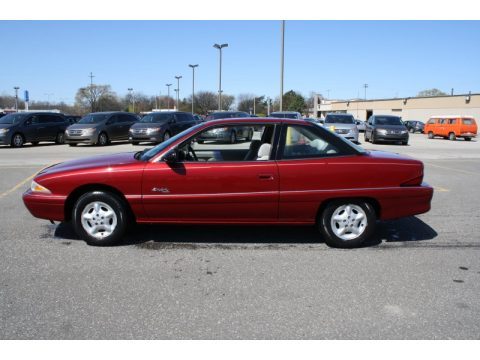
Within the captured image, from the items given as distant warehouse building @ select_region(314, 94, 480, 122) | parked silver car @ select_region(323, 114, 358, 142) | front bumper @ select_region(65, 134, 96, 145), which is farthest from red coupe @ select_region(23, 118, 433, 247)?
distant warehouse building @ select_region(314, 94, 480, 122)

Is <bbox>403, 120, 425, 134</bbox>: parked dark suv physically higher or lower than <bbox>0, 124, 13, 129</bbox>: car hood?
higher

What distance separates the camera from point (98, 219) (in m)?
4.78

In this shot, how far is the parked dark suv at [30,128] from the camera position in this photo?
1838 cm

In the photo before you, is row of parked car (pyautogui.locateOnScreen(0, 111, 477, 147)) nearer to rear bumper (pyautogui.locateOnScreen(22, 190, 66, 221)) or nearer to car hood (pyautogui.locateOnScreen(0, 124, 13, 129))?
car hood (pyautogui.locateOnScreen(0, 124, 13, 129))

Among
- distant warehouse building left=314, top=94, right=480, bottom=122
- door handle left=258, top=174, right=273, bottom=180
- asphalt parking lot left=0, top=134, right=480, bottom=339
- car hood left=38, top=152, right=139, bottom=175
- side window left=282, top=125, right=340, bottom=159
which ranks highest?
distant warehouse building left=314, top=94, right=480, bottom=122

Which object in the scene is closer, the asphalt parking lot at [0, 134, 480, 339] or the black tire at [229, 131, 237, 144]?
the asphalt parking lot at [0, 134, 480, 339]

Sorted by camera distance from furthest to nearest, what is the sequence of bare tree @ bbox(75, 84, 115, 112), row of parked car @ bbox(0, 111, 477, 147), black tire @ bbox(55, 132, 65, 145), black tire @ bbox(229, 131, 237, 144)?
bare tree @ bbox(75, 84, 115, 112), black tire @ bbox(55, 132, 65, 145), row of parked car @ bbox(0, 111, 477, 147), black tire @ bbox(229, 131, 237, 144)

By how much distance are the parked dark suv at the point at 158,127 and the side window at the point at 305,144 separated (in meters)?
14.1

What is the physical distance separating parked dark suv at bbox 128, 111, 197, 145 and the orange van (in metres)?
18.6

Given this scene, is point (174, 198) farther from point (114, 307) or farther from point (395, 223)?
point (395, 223)

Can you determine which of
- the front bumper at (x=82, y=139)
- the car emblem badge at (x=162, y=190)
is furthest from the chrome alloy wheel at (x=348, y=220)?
the front bumper at (x=82, y=139)

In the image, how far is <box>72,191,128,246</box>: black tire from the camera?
4.73 metres

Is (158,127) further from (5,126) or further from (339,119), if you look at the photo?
(339,119)

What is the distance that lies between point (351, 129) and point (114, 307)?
1750 cm
